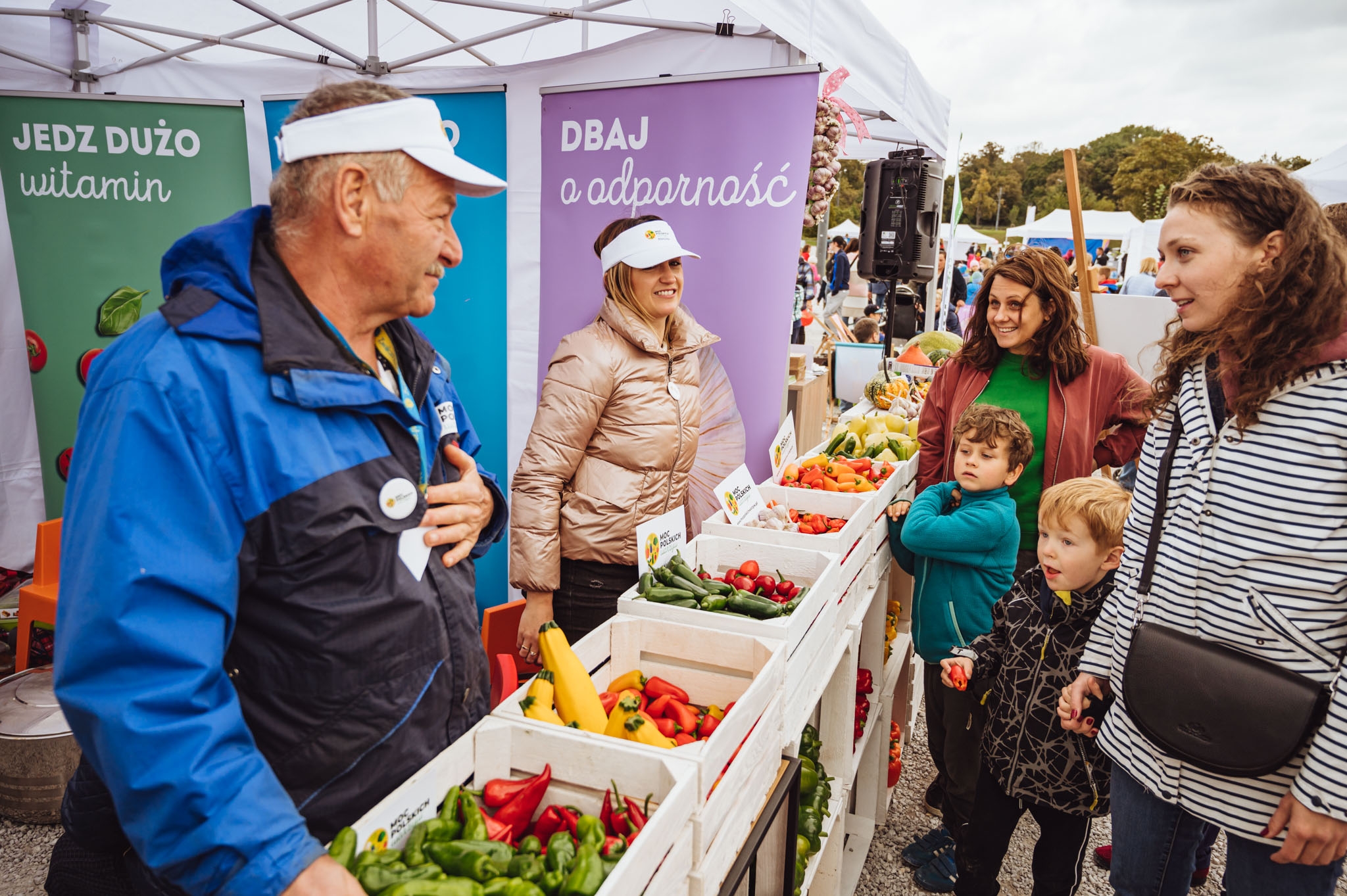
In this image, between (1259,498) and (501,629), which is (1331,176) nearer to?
(1259,498)

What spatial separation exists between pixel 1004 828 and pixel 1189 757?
101 centimetres

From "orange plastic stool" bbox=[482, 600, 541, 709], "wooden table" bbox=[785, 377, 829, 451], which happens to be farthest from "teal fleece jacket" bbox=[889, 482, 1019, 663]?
"wooden table" bbox=[785, 377, 829, 451]

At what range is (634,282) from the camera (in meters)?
2.74

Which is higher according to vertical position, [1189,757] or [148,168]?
Answer: [148,168]

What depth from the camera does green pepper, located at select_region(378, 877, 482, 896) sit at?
1072mm

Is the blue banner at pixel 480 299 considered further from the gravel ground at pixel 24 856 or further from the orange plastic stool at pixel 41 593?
the gravel ground at pixel 24 856

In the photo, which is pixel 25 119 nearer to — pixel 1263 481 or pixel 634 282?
A: pixel 634 282

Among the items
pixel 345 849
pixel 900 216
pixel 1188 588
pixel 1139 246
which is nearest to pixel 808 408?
pixel 900 216

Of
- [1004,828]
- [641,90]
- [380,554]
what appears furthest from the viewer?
[641,90]

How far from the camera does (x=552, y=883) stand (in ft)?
3.81

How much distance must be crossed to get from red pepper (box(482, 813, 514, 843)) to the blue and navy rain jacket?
189mm

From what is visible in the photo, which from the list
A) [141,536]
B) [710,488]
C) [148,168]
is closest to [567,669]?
[141,536]

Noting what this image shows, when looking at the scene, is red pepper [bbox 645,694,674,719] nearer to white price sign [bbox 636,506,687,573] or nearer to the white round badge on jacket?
white price sign [bbox 636,506,687,573]

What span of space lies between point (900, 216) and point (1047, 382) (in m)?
3.17
